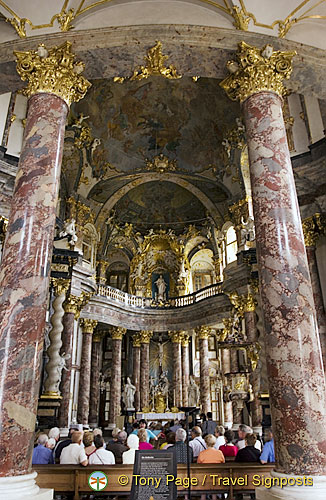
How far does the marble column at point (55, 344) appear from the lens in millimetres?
13492

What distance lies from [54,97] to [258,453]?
6791 mm

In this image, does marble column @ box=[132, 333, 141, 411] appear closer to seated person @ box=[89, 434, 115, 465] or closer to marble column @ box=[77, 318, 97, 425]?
marble column @ box=[77, 318, 97, 425]

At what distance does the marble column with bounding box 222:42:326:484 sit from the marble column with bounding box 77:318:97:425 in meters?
13.6

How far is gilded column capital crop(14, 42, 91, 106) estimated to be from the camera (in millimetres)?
7105

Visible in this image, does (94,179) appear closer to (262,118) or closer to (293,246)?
(262,118)

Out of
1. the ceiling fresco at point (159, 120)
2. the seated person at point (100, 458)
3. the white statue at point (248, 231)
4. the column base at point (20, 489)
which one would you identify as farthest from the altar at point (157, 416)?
the column base at point (20, 489)

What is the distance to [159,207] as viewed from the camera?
78.4 ft

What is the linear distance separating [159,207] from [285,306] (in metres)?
18.8

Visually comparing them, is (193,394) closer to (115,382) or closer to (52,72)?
(115,382)

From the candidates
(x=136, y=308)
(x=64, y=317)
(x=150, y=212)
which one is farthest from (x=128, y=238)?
(x=64, y=317)

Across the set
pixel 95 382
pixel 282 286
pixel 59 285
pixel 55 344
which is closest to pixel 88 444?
pixel 282 286

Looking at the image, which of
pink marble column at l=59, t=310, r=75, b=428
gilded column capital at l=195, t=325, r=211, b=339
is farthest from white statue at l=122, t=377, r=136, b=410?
pink marble column at l=59, t=310, r=75, b=428

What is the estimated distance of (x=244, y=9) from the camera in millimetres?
7988

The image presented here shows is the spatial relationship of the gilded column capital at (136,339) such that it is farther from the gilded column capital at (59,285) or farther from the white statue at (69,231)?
the gilded column capital at (59,285)
